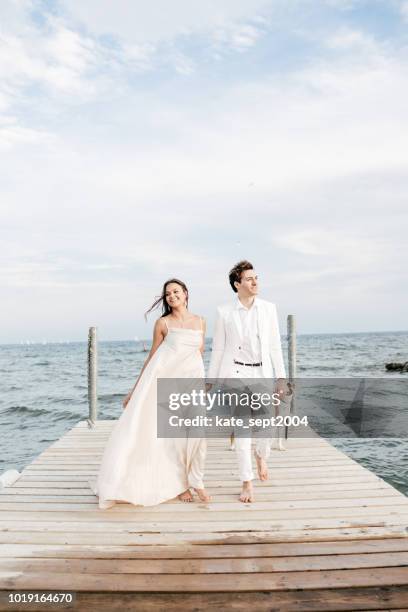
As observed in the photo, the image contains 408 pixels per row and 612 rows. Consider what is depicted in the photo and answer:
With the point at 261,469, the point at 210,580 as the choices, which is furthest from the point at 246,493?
the point at 210,580

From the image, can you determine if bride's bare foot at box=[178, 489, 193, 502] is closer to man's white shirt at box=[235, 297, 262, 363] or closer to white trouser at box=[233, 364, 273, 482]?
white trouser at box=[233, 364, 273, 482]

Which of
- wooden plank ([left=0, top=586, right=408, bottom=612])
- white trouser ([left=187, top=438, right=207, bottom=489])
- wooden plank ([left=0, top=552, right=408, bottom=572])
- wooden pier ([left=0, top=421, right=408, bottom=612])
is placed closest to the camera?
wooden plank ([left=0, top=586, right=408, bottom=612])

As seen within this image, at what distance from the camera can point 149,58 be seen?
37.3 feet

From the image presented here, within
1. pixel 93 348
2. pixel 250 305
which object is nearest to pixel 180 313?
pixel 250 305

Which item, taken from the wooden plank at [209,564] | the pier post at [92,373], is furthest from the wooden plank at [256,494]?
the pier post at [92,373]

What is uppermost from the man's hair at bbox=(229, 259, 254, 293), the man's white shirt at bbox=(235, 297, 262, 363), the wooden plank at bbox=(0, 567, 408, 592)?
the man's hair at bbox=(229, 259, 254, 293)

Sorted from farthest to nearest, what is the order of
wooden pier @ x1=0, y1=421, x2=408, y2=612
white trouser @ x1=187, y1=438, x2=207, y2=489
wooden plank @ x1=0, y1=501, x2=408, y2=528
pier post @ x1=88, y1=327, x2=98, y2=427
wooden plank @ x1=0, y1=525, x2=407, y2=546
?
1. pier post @ x1=88, y1=327, x2=98, y2=427
2. white trouser @ x1=187, y1=438, x2=207, y2=489
3. wooden plank @ x1=0, y1=501, x2=408, y2=528
4. wooden plank @ x1=0, y1=525, x2=407, y2=546
5. wooden pier @ x1=0, y1=421, x2=408, y2=612

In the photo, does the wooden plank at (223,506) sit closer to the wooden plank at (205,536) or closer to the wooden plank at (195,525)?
the wooden plank at (195,525)

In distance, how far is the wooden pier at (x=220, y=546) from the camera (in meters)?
2.93

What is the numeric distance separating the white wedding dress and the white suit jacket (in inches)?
6.7

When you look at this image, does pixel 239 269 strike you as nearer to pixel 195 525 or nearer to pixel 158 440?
pixel 158 440

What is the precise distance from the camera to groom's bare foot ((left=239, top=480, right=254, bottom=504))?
180 inches

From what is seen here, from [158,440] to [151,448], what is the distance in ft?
0.32

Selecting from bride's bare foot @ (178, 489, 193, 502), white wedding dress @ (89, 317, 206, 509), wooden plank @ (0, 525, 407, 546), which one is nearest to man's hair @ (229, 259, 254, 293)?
white wedding dress @ (89, 317, 206, 509)
